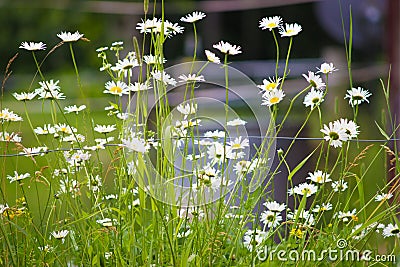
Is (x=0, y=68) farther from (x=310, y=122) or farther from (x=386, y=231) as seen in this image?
(x=386, y=231)

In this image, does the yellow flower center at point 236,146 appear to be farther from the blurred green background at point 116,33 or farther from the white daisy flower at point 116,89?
the blurred green background at point 116,33

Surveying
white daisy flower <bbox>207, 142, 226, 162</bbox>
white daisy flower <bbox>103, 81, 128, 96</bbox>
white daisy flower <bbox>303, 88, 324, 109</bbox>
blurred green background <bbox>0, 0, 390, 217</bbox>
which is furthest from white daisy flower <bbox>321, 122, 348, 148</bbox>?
blurred green background <bbox>0, 0, 390, 217</bbox>

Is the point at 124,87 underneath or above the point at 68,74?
underneath

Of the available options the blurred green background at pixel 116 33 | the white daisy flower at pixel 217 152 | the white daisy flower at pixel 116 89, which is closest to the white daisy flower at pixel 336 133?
the white daisy flower at pixel 217 152

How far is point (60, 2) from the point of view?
261 inches

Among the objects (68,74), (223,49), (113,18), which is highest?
(113,18)

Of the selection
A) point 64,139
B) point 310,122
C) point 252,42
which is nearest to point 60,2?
point 252,42

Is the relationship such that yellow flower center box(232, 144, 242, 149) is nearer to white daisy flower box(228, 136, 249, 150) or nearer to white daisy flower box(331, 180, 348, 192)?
white daisy flower box(228, 136, 249, 150)

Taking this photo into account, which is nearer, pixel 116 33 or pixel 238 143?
pixel 238 143

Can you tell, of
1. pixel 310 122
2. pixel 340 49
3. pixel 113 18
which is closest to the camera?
pixel 310 122

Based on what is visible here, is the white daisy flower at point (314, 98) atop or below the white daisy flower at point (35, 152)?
atop

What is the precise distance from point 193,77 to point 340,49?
203 inches

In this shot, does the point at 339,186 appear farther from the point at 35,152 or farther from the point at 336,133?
the point at 35,152

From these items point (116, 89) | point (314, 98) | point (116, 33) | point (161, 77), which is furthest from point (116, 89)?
point (116, 33)
